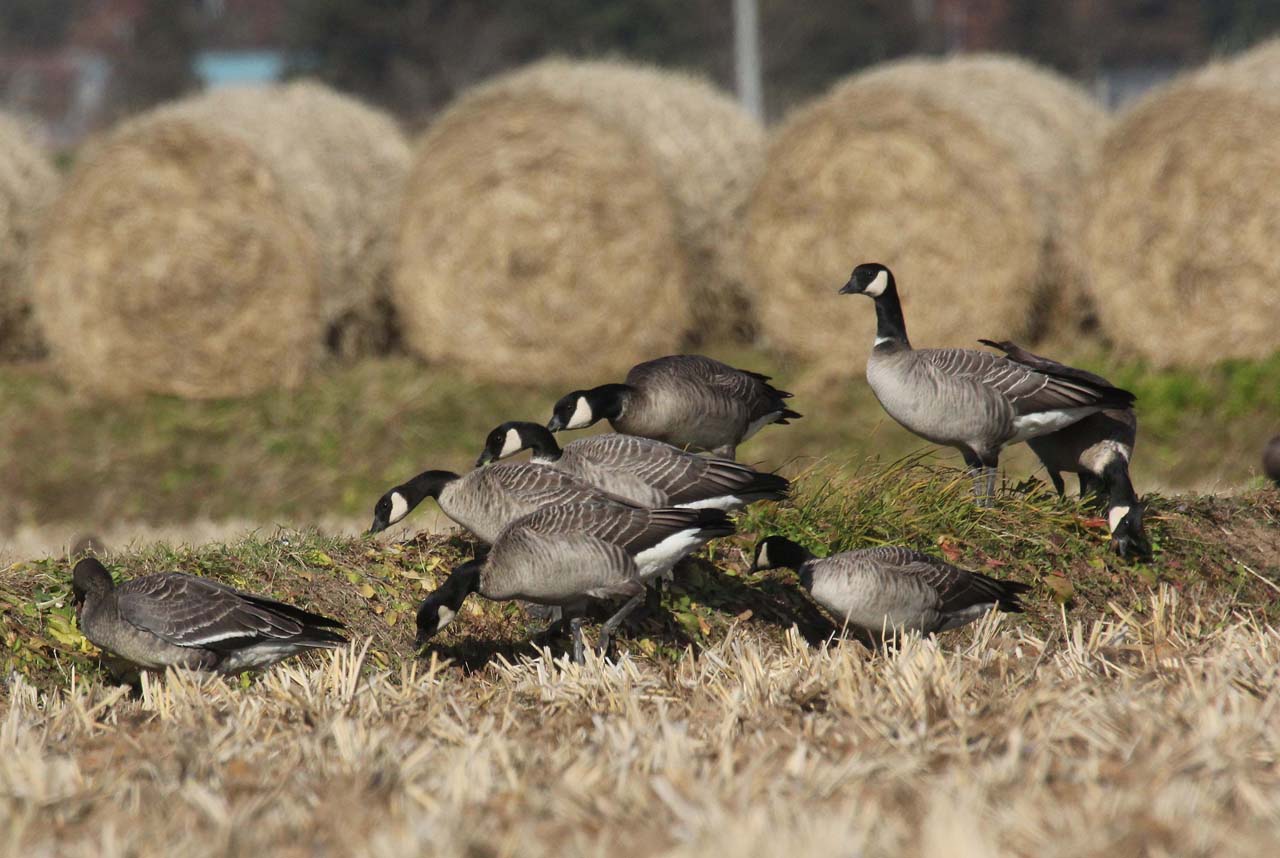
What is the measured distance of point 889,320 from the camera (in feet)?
30.9

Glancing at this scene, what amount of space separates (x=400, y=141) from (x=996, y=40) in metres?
46.9

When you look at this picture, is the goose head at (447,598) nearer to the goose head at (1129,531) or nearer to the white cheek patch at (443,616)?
the white cheek patch at (443,616)

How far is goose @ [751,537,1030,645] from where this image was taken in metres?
7.50

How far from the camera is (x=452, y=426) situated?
15164 millimetres

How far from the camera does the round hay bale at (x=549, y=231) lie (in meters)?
16.2

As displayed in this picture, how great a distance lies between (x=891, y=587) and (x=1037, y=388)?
80.7 inches

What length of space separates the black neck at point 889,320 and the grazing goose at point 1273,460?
2954 millimetres

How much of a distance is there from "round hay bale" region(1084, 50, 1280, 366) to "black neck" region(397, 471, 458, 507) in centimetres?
881

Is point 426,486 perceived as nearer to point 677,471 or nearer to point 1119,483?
point 677,471

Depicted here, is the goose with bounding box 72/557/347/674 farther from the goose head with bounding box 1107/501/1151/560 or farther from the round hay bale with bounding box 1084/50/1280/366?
the round hay bale with bounding box 1084/50/1280/366

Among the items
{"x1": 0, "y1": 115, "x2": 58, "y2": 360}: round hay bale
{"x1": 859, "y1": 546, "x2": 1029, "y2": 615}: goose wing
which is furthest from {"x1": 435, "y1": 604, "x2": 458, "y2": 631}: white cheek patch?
{"x1": 0, "y1": 115, "x2": 58, "y2": 360}: round hay bale

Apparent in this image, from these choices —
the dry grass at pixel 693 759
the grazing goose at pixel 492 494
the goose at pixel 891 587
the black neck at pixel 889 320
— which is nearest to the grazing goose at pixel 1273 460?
the black neck at pixel 889 320

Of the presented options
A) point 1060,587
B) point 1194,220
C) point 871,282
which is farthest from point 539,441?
point 1194,220

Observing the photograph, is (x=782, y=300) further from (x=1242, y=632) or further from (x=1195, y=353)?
(x=1242, y=632)
